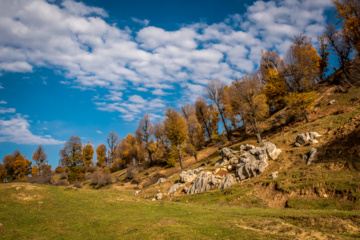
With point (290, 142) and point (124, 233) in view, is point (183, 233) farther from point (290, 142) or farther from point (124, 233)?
point (290, 142)

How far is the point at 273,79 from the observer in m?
44.7

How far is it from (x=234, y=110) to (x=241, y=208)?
3465 cm

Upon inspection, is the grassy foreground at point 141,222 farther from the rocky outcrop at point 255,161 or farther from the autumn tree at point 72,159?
the autumn tree at point 72,159

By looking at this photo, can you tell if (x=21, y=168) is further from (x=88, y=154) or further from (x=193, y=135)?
(x=193, y=135)

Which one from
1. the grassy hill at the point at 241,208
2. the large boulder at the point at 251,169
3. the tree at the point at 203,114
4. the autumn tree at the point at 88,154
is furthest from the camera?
the autumn tree at the point at 88,154

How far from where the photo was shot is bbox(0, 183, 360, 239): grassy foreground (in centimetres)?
874

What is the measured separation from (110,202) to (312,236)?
16.1 metres

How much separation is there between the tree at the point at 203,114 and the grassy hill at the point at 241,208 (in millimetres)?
38608

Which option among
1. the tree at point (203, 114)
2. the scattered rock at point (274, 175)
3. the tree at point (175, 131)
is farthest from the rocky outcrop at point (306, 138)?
the tree at point (203, 114)

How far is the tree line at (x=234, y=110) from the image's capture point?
3556 centimetres

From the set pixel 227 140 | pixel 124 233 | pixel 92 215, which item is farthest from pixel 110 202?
pixel 227 140

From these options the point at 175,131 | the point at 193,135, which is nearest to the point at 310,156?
the point at 175,131

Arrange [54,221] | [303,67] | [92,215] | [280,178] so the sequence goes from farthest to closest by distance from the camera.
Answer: [303,67]
[280,178]
[92,215]
[54,221]

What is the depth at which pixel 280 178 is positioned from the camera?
18906 mm
